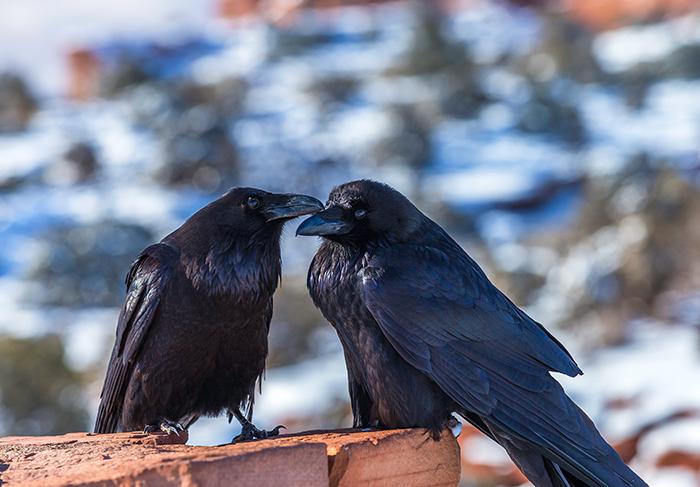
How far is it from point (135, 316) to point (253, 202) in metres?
0.64

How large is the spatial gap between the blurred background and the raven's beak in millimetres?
383

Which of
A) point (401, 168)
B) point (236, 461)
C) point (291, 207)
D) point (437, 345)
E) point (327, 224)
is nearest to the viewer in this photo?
point (236, 461)

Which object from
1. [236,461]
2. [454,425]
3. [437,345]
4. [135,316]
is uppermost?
[135,316]

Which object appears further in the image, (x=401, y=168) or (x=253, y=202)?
(x=401, y=168)

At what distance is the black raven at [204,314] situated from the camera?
14.3 ft

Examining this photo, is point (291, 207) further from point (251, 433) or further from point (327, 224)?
point (251, 433)

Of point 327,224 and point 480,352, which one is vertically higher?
point 327,224

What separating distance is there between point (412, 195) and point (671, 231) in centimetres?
609

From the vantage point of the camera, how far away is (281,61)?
34.7m

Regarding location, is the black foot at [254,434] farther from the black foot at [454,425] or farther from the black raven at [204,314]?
the black foot at [454,425]

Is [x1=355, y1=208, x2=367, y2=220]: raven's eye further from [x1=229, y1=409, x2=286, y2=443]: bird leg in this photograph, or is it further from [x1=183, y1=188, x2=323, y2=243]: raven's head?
[x1=229, y1=409, x2=286, y2=443]: bird leg

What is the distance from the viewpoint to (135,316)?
14.9 ft

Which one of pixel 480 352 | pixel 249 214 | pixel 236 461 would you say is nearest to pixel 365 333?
pixel 480 352

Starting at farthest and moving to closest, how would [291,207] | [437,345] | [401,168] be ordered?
[401,168] < [291,207] < [437,345]
